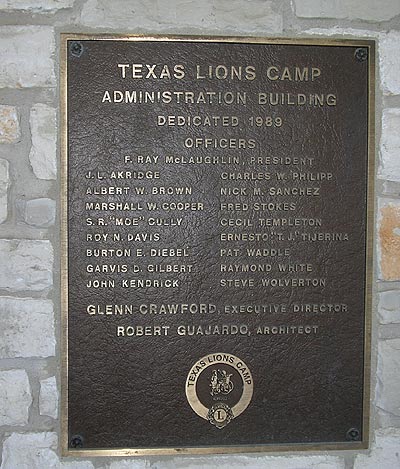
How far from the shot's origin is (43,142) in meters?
3.14

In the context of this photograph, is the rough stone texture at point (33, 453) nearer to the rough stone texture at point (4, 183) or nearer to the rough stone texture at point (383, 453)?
the rough stone texture at point (4, 183)

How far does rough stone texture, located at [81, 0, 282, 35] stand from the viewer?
3137 mm

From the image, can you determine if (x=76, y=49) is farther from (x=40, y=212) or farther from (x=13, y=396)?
(x=13, y=396)

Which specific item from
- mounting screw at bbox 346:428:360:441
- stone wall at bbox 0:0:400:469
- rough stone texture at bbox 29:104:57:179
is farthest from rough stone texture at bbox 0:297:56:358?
mounting screw at bbox 346:428:360:441

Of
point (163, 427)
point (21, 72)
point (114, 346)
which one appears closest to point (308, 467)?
point (163, 427)

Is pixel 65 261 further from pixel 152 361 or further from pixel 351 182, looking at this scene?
pixel 351 182

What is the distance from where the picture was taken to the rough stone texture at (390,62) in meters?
3.21

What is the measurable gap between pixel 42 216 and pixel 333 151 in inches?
49.3

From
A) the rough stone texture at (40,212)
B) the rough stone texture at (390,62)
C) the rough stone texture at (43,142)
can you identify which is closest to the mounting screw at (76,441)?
the rough stone texture at (40,212)

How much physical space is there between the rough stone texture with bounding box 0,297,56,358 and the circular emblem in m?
0.64

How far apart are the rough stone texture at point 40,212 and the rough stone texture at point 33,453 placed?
2.90 feet

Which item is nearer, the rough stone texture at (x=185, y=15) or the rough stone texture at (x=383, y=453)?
the rough stone texture at (x=185, y=15)

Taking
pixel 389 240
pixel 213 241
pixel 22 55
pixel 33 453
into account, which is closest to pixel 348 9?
pixel 389 240

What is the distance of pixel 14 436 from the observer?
3160mm
